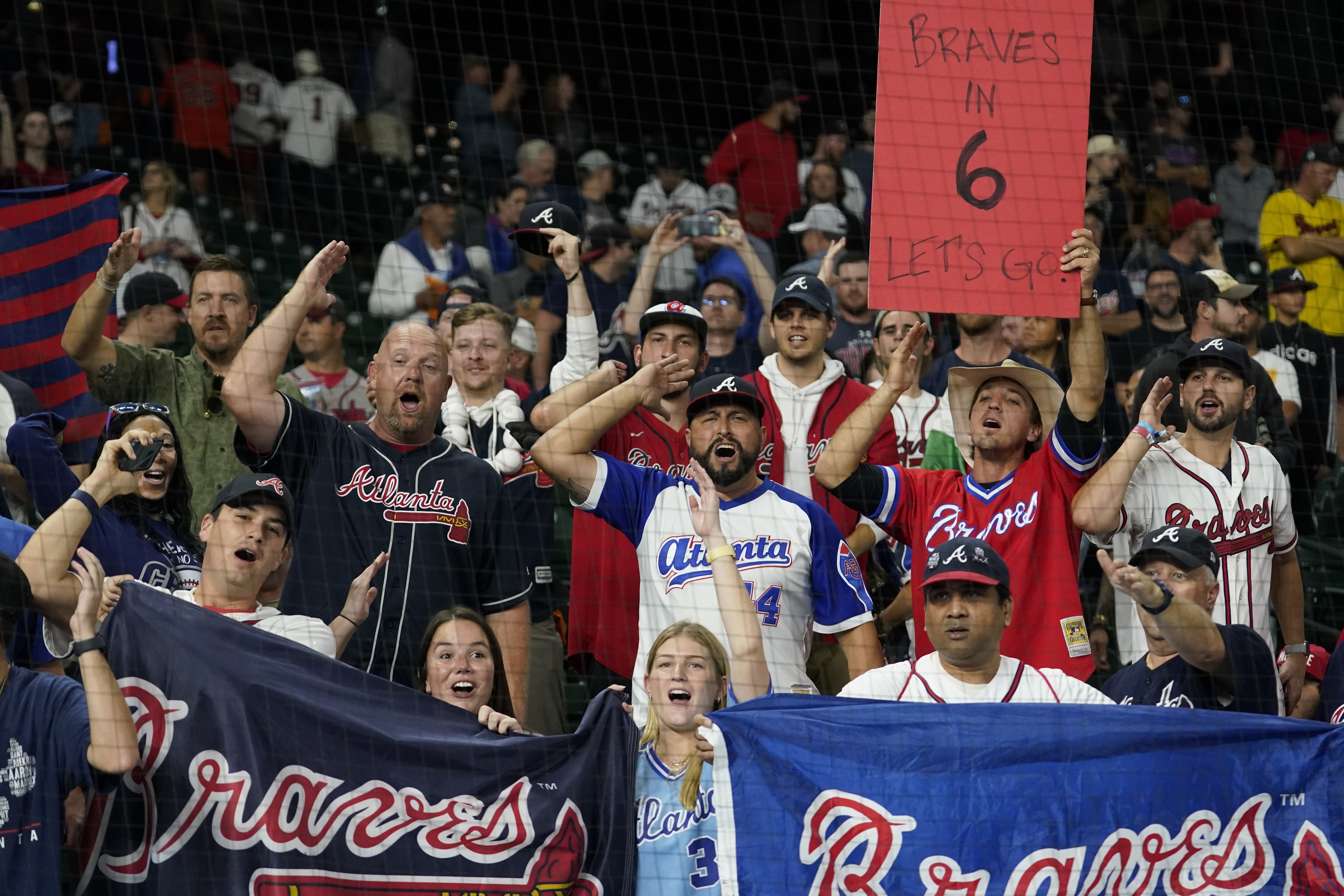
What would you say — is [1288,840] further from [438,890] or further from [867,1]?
[867,1]

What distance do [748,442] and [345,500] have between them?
4.35 ft

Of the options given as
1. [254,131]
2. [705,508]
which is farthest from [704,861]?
[254,131]

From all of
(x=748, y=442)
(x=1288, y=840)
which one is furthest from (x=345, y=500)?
(x=1288, y=840)

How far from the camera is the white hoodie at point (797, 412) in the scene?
19.8 feet

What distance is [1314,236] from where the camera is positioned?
973 cm

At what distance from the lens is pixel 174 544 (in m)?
5.11

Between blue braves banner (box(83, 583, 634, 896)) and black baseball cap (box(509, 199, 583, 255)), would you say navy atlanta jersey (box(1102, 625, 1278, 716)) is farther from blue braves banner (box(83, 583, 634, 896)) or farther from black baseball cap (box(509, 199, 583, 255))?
black baseball cap (box(509, 199, 583, 255))

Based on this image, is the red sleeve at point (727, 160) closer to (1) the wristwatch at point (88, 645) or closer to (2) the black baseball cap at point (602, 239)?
(2) the black baseball cap at point (602, 239)

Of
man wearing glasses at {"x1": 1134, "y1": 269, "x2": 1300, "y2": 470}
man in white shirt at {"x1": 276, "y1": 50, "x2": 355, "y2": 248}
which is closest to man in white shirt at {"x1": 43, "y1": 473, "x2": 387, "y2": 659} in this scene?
man wearing glasses at {"x1": 1134, "y1": 269, "x2": 1300, "y2": 470}

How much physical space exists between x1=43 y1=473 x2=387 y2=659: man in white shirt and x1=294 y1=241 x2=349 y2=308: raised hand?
63cm

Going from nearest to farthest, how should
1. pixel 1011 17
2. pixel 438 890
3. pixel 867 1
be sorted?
pixel 438 890, pixel 1011 17, pixel 867 1

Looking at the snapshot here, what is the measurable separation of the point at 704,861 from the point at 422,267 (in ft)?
18.7

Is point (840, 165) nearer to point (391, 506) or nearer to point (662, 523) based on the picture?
point (662, 523)

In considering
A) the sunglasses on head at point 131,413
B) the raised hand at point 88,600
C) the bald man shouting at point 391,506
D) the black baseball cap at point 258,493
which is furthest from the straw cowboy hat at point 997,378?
the raised hand at point 88,600
